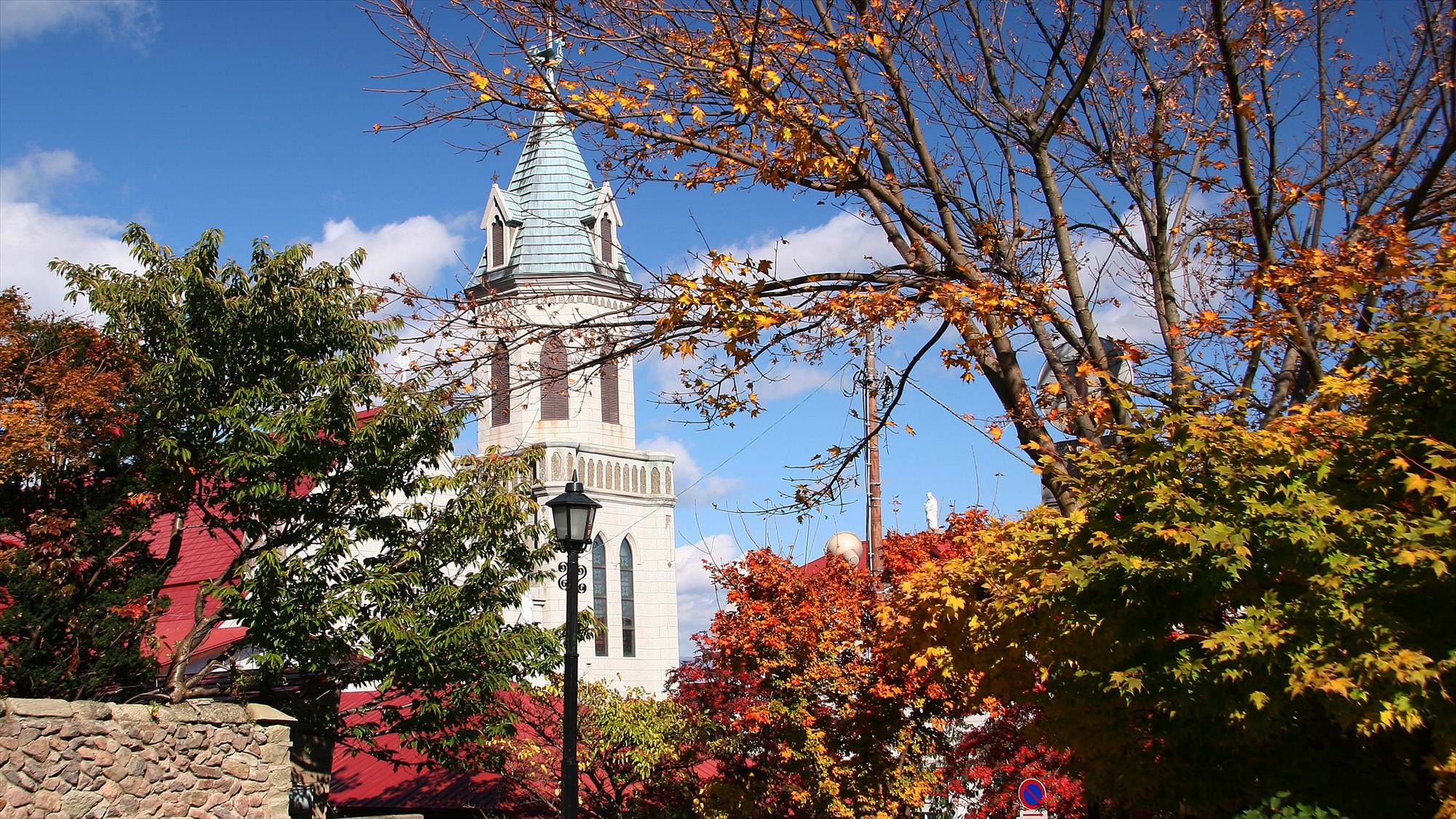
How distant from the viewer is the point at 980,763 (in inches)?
741

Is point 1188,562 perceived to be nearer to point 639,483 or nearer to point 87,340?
point 87,340

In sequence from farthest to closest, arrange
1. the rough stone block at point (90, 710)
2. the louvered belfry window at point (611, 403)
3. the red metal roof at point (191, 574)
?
the louvered belfry window at point (611, 403), the red metal roof at point (191, 574), the rough stone block at point (90, 710)

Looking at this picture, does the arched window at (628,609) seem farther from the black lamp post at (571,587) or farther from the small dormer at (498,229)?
the black lamp post at (571,587)

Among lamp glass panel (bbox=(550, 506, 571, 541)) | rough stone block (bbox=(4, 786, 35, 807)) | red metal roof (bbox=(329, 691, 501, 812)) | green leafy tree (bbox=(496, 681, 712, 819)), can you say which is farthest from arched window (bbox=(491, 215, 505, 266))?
lamp glass panel (bbox=(550, 506, 571, 541))

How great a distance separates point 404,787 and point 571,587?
1162 centimetres

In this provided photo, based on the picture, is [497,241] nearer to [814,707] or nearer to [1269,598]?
[814,707]

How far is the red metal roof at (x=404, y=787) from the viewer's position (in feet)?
64.2

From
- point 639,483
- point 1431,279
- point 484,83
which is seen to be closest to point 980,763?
point 1431,279

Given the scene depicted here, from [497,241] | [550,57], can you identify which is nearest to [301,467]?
[550,57]

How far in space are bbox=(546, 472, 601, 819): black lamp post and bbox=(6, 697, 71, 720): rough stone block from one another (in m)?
5.50

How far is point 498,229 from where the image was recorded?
129 ft

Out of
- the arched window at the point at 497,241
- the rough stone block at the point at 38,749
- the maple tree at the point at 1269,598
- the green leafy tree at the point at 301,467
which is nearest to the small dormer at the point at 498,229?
the arched window at the point at 497,241

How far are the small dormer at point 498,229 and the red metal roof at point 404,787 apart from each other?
20473 mm

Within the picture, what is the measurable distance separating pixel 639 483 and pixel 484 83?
3058 cm
